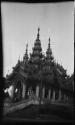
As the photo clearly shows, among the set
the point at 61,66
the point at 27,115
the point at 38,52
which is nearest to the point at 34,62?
the point at 38,52

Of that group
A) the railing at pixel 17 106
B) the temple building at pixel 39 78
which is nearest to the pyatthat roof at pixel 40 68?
the temple building at pixel 39 78

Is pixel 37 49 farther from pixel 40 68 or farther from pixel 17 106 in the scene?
pixel 17 106

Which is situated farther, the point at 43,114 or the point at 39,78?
the point at 39,78

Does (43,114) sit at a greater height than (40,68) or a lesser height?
lesser

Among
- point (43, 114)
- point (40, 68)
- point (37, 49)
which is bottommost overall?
point (43, 114)

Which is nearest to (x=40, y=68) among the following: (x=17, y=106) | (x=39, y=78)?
(x=39, y=78)

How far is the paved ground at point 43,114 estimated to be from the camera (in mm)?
2563

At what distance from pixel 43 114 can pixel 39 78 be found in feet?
1.18

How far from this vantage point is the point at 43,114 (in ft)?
8.52

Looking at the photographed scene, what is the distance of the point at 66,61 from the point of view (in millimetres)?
2676

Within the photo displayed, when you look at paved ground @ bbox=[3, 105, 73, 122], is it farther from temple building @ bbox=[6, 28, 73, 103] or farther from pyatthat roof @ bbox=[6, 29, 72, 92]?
pyatthat roof @ bbox=[6, 29, 72, 92]

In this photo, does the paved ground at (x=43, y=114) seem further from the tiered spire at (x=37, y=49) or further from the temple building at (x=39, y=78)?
the tiered spire at (x=37, y=49)

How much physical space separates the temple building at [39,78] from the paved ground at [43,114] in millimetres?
79

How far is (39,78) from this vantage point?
8.86 ft
